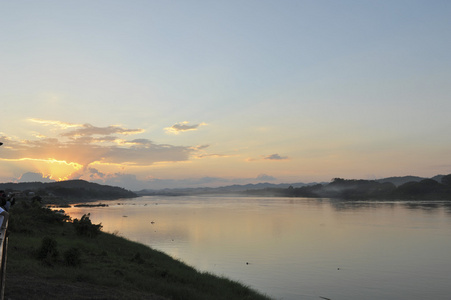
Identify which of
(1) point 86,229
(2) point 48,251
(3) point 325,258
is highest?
(2) point 48,251

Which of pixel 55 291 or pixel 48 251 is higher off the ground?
pixel 48 251

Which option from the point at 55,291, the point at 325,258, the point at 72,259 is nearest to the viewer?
the point at 55,291

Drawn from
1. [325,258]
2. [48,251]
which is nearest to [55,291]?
[48,251]

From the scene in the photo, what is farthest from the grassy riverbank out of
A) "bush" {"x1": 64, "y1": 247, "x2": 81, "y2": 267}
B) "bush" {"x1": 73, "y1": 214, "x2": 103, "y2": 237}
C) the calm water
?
the calm water

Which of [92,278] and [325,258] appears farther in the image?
[325,258]

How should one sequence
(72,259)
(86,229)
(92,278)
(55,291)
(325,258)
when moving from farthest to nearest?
(325,258), (86,229), (72,259), (92,278), (55,291)

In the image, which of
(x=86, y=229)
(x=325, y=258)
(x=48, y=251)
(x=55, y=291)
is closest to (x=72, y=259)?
(x=48, y=251)

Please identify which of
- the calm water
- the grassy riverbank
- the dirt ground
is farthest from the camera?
the calm water

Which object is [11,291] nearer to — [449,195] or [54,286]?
[54,286]

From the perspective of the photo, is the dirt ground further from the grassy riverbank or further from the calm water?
the calm water

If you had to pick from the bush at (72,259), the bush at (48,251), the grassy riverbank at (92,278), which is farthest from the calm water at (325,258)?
the bush at (48,251)

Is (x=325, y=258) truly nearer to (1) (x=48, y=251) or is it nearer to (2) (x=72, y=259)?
(2) (x=72, y=259)

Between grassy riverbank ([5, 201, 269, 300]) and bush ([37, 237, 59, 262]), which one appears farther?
bush ([37, 237, 59, 262])

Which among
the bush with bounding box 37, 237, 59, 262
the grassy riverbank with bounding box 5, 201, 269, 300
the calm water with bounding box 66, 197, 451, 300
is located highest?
the bush with bounding box 37, 237, 59, 262
